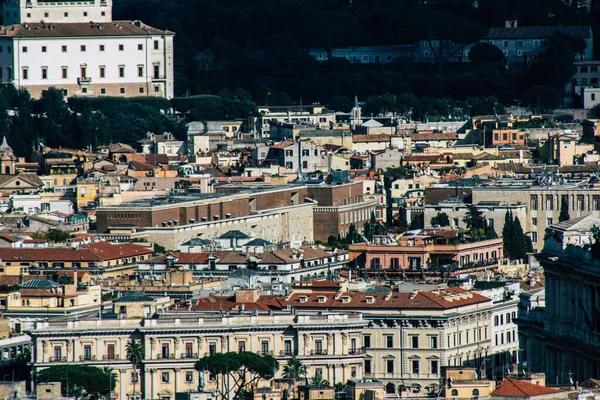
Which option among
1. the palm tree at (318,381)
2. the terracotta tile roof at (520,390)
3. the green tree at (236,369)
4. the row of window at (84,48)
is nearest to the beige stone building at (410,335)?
the palm tree at (318,381)

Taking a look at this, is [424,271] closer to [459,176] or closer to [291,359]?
[291,359]

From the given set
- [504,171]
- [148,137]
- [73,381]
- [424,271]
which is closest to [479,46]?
[148,137]

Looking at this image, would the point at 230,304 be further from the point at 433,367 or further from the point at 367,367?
the point at 433,367

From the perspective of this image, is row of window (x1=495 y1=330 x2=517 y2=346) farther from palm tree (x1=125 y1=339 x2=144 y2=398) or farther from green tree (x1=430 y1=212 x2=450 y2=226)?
green tree (x1=430 y1=212 x2=450 y2=226)

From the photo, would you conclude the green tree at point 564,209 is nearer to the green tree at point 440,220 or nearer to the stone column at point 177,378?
the green tree at point 440,220

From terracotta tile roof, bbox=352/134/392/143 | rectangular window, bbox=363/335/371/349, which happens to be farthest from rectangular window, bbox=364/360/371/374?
terracotta tile roof, bbox=352/134/392/143

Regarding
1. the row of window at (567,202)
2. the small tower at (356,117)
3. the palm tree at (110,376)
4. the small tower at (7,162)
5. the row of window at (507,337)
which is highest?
the small tower at (356,117)

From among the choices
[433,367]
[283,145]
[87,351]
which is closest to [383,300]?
[433,367]
